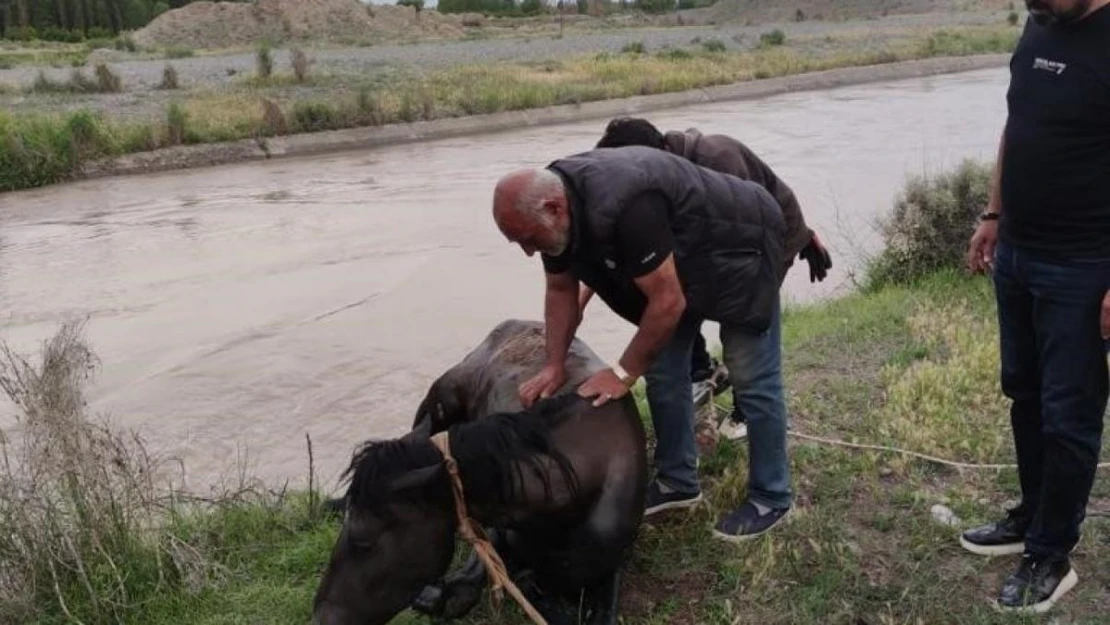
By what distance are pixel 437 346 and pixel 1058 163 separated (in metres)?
5.28

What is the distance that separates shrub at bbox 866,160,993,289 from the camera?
8.23 meters

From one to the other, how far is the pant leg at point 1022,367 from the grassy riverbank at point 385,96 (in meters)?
15.6

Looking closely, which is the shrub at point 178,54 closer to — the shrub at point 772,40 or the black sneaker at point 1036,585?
the shrub at point 772,40

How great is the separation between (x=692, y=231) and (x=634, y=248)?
39 centimetres

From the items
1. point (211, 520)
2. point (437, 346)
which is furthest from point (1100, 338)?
point (437, 346)

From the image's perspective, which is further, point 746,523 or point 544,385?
point 746,523

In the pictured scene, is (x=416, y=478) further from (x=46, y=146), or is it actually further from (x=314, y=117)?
(x=314, y=117)

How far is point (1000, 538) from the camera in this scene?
3.95 m

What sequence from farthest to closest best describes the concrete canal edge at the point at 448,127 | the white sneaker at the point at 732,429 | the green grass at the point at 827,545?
1. the concrete canal edge at the point at 448,127
2. the white sneaker at the point at 732,429
3. the green grass at the point at 827,545

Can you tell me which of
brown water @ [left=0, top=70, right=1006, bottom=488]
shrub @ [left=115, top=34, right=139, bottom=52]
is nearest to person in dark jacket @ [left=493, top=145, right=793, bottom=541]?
brown water @ [left=0, top=70, right=1006, bottom=488]

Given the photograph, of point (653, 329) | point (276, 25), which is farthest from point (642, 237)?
point (276, 25)

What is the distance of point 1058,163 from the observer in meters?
3.23

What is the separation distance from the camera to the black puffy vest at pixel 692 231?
3.35 metres

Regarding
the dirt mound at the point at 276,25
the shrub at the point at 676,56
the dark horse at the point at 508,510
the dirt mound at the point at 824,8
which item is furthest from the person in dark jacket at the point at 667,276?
the dirt mound at the point at 824,8
